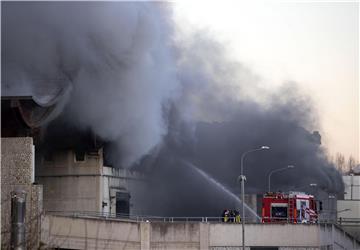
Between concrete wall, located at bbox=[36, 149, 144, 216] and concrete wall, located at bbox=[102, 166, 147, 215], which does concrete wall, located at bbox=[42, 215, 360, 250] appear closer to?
concrete wall, located at bbox=[36, 149, 144, 216]

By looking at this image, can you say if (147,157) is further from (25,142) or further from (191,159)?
(25,142)

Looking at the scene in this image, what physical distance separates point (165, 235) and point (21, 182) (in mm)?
8280

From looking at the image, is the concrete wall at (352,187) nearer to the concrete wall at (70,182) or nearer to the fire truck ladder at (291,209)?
the fire truck ladder at (291,209)

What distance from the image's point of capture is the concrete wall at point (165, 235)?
3694cm

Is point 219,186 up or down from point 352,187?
down

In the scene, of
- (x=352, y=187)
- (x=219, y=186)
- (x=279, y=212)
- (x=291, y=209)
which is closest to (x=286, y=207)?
(x=291, y=209)

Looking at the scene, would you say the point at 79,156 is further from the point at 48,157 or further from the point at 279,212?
the point at 279,212

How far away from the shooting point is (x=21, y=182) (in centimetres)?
3697

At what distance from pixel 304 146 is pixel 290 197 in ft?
80.1

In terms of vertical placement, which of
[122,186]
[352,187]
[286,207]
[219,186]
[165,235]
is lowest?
[165,235]

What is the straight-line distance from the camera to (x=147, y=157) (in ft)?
185

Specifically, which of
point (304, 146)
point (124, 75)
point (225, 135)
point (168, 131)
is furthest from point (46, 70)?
point (304, 146)

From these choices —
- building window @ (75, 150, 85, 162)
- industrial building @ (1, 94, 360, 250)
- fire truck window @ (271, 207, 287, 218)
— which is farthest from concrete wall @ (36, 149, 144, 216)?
fire truck window @ (271, 207, 287, 218)

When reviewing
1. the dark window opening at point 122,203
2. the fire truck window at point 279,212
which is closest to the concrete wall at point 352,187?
the dark window opening at point 122,203
